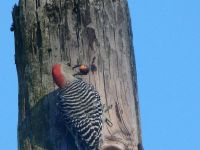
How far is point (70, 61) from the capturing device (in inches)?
313

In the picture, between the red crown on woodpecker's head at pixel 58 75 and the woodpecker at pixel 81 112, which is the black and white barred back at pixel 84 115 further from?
the red crown on woodpecker's head at pixel 58 75

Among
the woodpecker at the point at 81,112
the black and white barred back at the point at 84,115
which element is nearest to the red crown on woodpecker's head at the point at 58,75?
the woodpecker at the point at 81,112

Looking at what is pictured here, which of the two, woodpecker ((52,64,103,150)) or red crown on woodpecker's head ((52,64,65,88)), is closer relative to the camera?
red crown on woodpecker's head ((52,64,65,88))

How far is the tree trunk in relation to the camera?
25.8ft

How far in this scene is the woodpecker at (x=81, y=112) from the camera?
788 cm

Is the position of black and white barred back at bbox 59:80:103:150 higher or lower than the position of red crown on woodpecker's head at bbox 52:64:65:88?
lower

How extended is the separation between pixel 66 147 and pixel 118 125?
552 mm

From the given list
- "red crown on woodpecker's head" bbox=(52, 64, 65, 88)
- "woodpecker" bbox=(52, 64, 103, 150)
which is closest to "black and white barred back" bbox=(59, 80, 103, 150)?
"woodpecker" bbox=(52, 64, 103, 150)

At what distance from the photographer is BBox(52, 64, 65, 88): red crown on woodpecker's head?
304 inches

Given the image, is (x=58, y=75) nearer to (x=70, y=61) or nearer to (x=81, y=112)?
(x=70, y=61)

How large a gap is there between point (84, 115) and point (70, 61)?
58cm

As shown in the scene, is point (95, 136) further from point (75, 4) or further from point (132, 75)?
point (75, 4)

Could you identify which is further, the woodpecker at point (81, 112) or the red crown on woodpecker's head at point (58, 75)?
the woodpecker at point (81, 112)

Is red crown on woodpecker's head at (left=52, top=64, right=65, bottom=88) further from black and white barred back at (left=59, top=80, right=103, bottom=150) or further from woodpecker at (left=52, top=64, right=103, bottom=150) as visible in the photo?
black and white barred back at (left=59, top=80, right=103, bottom=150)
